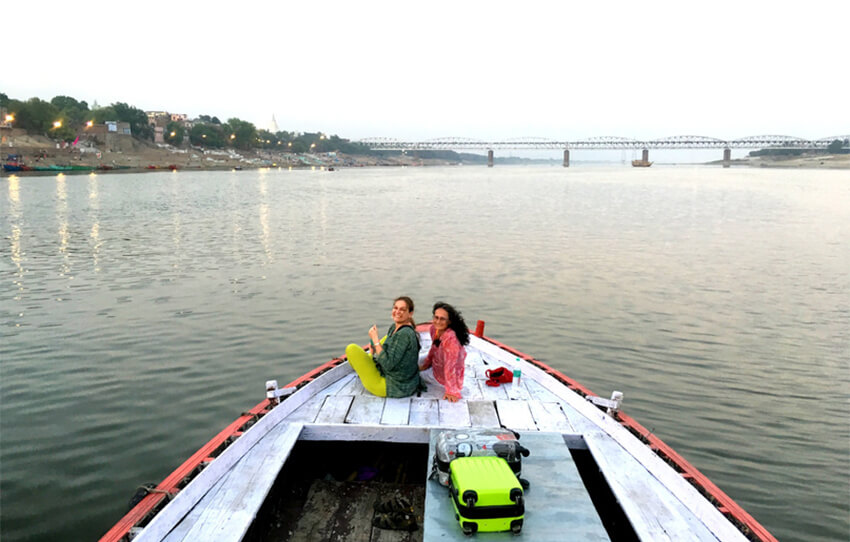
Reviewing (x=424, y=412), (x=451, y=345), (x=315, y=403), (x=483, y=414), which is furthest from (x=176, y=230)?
(x=483, y=414)

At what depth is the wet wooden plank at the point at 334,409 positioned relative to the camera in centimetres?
674

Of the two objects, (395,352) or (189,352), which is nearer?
(395,352)

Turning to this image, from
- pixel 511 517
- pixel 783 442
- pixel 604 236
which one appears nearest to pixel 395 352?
pixel 511 517

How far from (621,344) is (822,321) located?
6671 mm

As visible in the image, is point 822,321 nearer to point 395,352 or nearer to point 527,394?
point 527,394

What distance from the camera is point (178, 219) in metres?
38.4

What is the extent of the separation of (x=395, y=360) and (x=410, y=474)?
144 cm

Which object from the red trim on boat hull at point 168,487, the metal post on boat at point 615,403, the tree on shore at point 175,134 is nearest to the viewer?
the red trim on boat hull at point 168,487

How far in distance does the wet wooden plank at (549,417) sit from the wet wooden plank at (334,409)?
241 centimetres

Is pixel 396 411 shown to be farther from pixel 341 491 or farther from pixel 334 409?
pixel 341 491

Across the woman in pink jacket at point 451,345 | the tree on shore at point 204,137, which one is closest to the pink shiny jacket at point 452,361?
the woman in pink jacket at point 451,345

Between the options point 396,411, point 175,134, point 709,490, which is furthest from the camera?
point 175,134

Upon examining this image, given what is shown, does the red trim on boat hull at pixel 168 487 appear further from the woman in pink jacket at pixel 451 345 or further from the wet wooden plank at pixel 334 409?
the woman in pink jacket at pixel 451 345

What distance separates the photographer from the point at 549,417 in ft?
22.6
